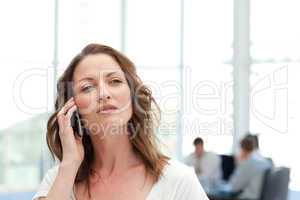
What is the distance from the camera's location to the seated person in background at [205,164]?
466 centimetres

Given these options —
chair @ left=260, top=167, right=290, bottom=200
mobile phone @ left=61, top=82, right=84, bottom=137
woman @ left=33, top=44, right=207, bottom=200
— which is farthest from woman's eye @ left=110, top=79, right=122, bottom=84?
chair @ left=260, top=167, right=290, bottom=200

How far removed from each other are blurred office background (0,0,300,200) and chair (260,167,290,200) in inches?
45.1

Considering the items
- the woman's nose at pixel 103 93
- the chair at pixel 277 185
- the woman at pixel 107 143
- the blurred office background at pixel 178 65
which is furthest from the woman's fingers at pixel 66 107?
the blurred office background at pixel 178 65

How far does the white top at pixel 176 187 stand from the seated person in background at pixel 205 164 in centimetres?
334

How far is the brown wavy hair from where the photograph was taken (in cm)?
137

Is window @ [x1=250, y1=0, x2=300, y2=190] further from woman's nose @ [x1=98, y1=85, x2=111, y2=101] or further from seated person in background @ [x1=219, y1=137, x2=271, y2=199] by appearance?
woman's nose @ [x1=98, y1=85, x2=111, y2=101]

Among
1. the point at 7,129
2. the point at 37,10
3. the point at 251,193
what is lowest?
the point at 251,193

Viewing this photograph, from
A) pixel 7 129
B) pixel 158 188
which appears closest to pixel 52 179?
pixel 158 188

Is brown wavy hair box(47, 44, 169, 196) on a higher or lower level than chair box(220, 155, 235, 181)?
higher

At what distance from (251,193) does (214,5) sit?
2.66 meters

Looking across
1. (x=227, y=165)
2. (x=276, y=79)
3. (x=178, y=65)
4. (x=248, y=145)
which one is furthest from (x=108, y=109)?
(x=276, y=79)

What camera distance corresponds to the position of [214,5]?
5992 millimetres

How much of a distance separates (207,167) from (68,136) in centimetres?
362

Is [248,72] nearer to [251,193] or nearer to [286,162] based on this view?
[286,162]
